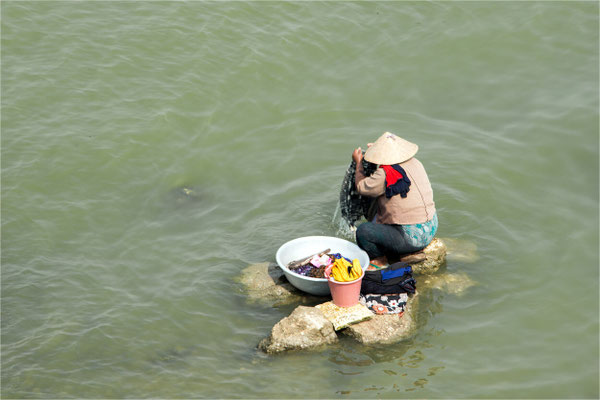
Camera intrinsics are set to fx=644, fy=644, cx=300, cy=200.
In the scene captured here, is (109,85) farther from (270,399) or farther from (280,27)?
(270,399)

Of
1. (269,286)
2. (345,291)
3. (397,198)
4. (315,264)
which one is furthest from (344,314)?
(397,198)

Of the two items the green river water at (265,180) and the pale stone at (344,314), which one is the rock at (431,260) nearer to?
the green river water at (265,180)

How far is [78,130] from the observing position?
8.70 meters

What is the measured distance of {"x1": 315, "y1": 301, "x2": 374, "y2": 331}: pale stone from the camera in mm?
5391

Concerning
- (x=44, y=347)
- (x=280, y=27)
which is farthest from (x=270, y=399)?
(x=280, y=27)

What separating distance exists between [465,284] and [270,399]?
230cm

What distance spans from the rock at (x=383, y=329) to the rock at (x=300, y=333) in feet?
0.78

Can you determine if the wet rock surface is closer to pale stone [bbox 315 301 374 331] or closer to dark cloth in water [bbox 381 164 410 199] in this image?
pale stone [bbox 315 301 374 331]

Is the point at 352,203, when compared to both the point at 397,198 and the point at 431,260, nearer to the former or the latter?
the point at 397,198

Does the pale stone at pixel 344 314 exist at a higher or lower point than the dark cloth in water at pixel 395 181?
lower

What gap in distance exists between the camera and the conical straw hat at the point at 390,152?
19.5 feet

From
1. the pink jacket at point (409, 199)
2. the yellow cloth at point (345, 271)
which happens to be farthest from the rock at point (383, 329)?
the pink jacket at point (409, 199)

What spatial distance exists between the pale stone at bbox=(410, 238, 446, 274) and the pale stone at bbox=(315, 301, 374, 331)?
Result: 0.99 m

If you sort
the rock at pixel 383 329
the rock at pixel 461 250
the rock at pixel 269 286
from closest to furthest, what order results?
1. the rock at pixel 383 329
2. the rock at pixel 269 286
3. the rock at pixel 461 250
